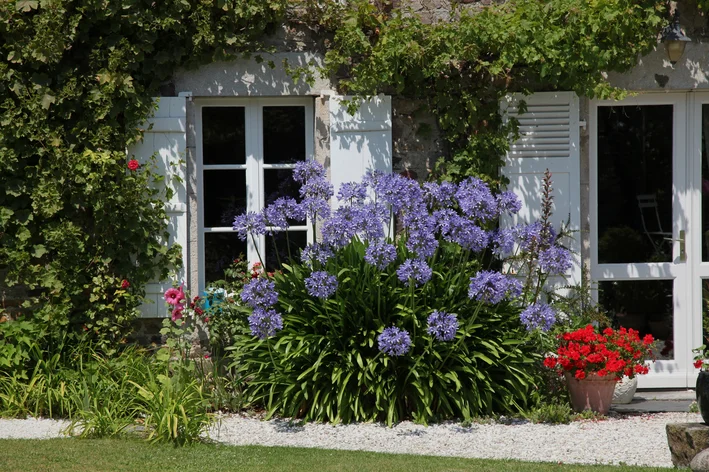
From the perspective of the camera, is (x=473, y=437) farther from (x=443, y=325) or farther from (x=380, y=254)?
(x=380, y=254)

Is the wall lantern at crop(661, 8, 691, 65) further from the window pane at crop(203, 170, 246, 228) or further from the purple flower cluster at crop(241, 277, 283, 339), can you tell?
the purple flower cluster at crop(241, 277, 283, 339)

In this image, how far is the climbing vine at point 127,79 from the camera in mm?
6449

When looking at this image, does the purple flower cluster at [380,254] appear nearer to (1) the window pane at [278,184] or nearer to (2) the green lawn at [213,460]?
(2) the green lawn at [213,460]

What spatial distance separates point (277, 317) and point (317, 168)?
3.47 feet

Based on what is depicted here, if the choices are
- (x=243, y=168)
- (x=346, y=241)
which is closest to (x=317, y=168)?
(x=346, y=241)

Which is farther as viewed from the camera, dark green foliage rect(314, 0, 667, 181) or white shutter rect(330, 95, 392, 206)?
white shutter rect(330, 95, 392, 206)

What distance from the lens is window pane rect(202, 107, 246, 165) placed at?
22.8 feet

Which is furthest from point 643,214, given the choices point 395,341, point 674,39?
point 395,341

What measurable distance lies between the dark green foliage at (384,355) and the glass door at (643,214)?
1.31m

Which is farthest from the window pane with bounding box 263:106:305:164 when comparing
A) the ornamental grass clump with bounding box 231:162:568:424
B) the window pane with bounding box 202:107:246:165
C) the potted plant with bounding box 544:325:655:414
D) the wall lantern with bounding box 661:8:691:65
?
the wall lantern with bounding box 661:8:691:65

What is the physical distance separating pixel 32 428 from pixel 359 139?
293 centimetres

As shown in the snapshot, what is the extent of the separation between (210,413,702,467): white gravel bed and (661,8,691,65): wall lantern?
2.62 m

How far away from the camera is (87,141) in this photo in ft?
Answer: 21.6

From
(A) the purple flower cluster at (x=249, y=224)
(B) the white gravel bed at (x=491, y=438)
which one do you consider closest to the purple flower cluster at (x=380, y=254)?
(A) the purple flower cluster at (x=249, y=224)
